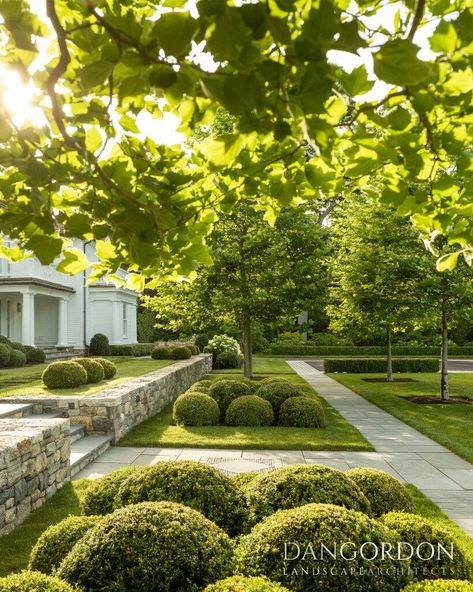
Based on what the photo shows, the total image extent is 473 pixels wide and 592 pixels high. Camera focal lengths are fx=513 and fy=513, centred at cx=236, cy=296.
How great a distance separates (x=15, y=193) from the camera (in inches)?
95.5

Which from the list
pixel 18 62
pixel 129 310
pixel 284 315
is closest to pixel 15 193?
pixel 18 62

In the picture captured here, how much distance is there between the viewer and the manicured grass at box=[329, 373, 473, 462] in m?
10.1

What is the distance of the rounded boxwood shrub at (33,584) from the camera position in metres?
2.79

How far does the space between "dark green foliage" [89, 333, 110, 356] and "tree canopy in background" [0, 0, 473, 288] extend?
2666 cm

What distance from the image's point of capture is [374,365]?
25.3m

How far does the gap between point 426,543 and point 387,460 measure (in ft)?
17.2

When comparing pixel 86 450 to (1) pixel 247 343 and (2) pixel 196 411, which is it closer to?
(2) pixel 196 411

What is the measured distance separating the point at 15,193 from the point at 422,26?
6.75ft

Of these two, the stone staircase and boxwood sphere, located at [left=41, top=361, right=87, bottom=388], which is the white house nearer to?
boxwood sphere, located at [left=41, top=361, right=87, bottom=388]

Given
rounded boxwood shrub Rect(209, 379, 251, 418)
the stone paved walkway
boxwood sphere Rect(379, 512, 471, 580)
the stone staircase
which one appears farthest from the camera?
rounded boxwood shrub Rect(209, 379, 251, 418)

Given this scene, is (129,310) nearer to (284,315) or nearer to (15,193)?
(284,315)

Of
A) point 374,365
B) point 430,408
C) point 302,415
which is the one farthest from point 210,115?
point 374,365

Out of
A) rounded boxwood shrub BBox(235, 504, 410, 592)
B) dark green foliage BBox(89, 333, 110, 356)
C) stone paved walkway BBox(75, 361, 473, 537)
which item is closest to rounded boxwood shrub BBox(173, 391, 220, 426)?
stone paved walkway BBox(75, 361, 473, 537)

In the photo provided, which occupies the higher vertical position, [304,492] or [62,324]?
[62,324]
